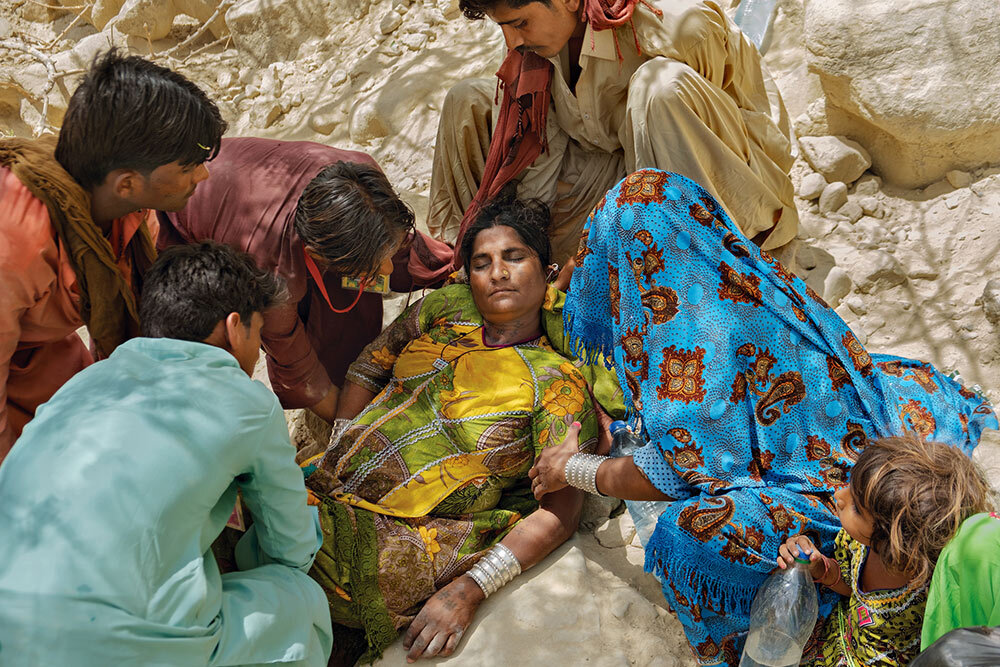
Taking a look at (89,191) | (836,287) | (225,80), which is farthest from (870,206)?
(225,80)

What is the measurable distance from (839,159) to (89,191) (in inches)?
123

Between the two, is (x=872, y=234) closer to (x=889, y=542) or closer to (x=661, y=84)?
(x=661, y=84)

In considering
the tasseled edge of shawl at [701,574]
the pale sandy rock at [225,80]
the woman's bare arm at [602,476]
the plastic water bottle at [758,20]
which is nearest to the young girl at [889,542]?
the tasseled edge of shawl at [701,574]

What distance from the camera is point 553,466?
8.04ft

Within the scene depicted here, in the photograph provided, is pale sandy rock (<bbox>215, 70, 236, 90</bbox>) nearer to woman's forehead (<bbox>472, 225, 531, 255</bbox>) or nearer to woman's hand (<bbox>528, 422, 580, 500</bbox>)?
woman's forehead (<bbox>472, 225, 531, 255</bbox>)

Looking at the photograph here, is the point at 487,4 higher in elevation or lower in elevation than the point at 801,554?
higher

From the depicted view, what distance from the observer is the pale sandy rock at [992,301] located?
3.05 metres

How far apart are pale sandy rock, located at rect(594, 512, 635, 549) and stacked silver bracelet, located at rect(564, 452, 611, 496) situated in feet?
1.45

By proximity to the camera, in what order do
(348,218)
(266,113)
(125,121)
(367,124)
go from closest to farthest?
(125,121)
(348,218)
(367,124)
(266,113)

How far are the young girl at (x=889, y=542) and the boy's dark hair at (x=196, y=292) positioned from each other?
1532 millimetres

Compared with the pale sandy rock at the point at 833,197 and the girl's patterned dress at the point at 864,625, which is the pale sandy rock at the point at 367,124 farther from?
the girl's patterned dress at the point at 864,625

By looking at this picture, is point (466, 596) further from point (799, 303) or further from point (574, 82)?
point (574, 82)

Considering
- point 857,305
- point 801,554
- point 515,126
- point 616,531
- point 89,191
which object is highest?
point 89,191

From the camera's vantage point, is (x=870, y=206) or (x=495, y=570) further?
(x=870, y=206)
